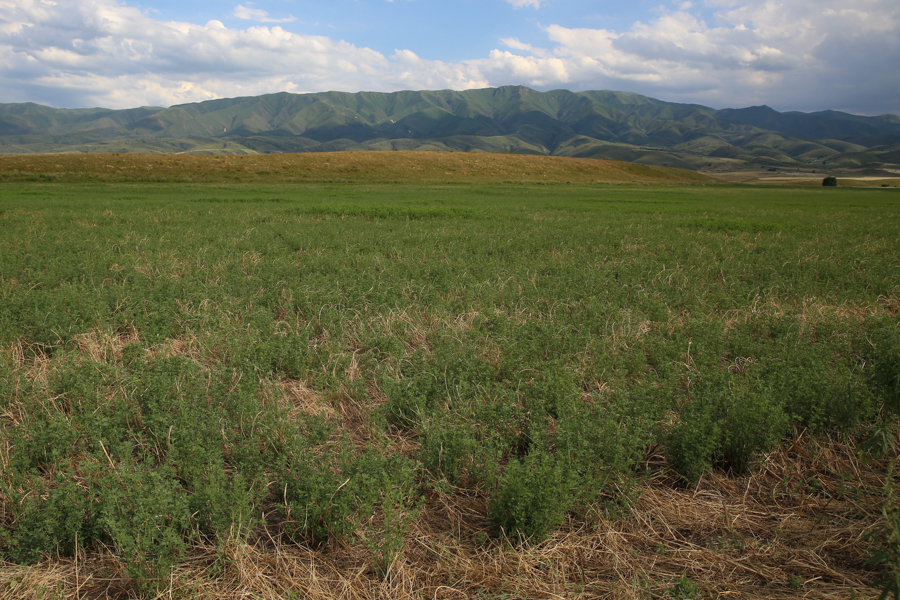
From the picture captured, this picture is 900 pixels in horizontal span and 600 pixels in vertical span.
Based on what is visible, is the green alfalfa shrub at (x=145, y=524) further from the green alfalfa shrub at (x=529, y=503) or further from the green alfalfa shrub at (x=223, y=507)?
the green alfalfa shrub at (x=529, y=503)

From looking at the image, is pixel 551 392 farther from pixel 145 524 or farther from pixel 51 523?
pixel 51 523

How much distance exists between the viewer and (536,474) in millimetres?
3396

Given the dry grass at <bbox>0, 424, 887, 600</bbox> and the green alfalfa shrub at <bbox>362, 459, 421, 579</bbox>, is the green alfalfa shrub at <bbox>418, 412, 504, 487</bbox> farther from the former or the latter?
the green alfalfa shrub at <bbox>362, 459, 421, 579</bbox>

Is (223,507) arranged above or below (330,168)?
below

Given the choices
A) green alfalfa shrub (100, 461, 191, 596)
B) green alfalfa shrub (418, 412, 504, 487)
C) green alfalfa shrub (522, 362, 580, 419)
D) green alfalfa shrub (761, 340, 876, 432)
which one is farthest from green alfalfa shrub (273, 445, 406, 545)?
green alfalfa shrub (761, 340, 876, 432)

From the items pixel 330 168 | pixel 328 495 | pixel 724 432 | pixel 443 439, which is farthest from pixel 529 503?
pixel 330 168

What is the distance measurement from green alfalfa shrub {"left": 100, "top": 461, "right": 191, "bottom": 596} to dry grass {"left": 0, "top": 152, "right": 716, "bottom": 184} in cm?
6158

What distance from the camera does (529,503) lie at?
3.32 m

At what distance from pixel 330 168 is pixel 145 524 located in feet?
237

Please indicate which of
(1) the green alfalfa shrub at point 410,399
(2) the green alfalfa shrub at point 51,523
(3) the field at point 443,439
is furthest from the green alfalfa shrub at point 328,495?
(2) the green alfalfa shrub at point 51,523

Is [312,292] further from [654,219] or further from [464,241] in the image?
[654,219]

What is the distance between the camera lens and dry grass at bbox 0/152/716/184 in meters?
57.4

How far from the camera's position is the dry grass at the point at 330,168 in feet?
188

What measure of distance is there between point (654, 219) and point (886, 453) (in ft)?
68.1
